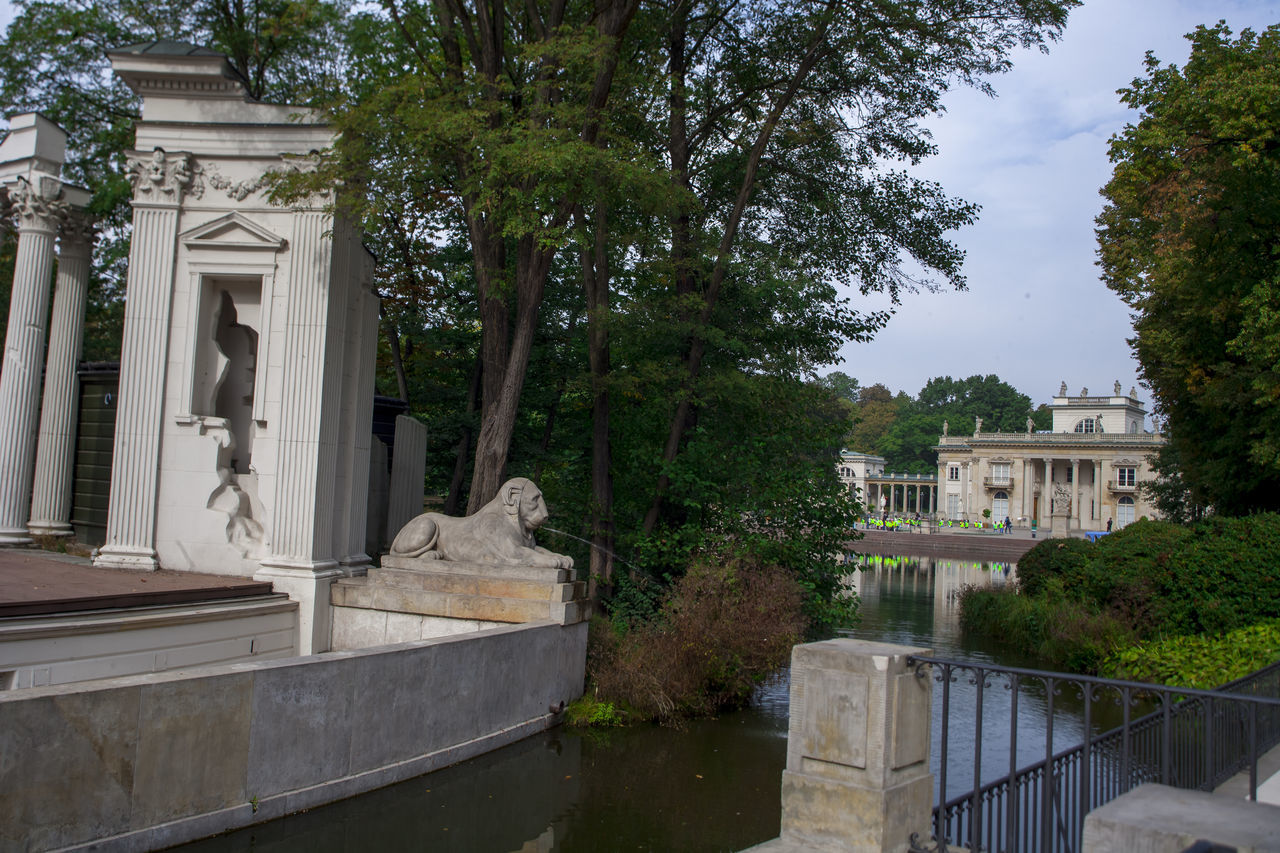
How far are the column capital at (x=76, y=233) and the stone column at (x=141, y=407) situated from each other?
4.13 meters

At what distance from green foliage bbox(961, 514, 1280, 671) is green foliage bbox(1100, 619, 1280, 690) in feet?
1.71

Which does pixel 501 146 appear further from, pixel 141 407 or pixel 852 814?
pixel 852 814

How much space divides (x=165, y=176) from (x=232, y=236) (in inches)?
44.7

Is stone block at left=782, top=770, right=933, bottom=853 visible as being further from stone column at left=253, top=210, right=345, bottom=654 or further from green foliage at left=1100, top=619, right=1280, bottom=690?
green foliage at left=1100, top=619, right=1280, bottom=690

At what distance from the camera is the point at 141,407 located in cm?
1179

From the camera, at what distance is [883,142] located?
755 inches

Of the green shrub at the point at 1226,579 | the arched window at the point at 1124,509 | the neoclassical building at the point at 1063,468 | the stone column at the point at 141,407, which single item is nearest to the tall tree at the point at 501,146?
the stone column at the point at 141,407

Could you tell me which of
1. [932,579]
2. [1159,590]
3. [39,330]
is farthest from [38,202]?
[932,579]

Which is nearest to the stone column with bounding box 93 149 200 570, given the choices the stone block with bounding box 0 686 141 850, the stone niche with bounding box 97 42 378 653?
the stone niche with bounding box 97 42 378 653

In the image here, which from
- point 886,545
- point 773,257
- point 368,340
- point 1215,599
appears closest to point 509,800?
point 368,340

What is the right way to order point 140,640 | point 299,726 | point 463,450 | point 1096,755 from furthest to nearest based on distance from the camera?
point 463,450 < point 140,640 < point 1096,755 < point 299,726

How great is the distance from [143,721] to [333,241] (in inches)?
271

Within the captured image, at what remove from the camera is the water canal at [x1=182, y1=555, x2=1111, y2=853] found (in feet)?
24.7

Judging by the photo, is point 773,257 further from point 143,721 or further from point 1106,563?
point 143,721
